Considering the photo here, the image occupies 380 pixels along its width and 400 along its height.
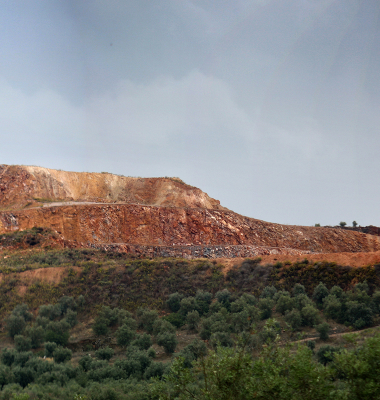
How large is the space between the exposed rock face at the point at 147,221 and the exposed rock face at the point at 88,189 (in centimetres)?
12

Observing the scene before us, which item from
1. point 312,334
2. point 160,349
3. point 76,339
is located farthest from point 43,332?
point 312,334

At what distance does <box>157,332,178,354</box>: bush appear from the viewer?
2091 centimetres

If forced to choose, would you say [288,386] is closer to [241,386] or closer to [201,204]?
[241,386]

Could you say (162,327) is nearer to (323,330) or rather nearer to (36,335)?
(36,335)

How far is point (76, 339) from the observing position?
23688 mm

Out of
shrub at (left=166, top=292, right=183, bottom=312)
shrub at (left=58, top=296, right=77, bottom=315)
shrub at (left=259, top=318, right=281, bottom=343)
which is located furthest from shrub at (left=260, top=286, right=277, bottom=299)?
shrub at (left=58, top=296, right=77, bottom=315)

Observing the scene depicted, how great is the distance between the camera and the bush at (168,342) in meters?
20.9

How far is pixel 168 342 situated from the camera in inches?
821

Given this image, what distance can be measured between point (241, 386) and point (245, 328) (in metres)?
14.6

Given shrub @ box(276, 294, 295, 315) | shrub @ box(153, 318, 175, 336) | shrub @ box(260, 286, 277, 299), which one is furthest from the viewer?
shrub @ box(260, 286, 277, 299)

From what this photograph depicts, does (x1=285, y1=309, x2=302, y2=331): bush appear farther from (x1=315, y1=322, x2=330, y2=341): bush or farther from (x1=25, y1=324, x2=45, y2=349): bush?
(x1=25, y1=324, x2=45, y2=349): bush

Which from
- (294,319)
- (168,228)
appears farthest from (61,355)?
(168,228)

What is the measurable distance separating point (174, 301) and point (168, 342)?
6.75 metres

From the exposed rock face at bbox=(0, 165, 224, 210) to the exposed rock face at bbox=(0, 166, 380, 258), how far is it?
119mm
